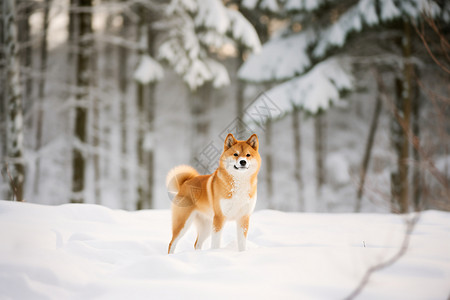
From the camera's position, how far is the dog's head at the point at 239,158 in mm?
2770

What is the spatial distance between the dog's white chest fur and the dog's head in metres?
0.09

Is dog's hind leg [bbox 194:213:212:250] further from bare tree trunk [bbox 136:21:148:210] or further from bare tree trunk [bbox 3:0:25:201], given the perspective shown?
bare tree trunk [bbox 136:21:148:210]

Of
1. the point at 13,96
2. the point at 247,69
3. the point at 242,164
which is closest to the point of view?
the point at 242,164

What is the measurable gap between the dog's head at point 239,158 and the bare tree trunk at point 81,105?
16.6 feet

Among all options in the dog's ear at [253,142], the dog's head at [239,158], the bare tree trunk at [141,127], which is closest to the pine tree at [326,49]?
the bare tree trunk at [141,127]

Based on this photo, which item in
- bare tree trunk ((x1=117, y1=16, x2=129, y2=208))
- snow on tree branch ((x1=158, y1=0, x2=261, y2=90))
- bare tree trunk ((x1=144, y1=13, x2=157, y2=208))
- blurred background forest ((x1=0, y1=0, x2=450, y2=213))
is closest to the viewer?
blurred background forest ((x1=0, y1=0, x2=450, y2=213))

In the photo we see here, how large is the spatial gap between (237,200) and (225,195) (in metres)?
0.12

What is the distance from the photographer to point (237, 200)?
2.88m

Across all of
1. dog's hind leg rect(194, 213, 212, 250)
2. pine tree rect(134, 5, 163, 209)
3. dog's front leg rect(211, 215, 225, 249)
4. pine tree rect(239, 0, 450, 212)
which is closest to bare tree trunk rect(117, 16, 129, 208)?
pine tree rect(134, 5, 163, 209)

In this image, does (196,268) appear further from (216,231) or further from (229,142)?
(229,142)

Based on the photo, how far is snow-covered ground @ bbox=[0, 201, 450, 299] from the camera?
195cm

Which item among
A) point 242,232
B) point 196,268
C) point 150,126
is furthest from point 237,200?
point 150,126

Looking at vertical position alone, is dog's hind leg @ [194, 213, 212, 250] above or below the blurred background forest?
below

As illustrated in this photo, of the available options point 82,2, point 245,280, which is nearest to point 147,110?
point 82,2
